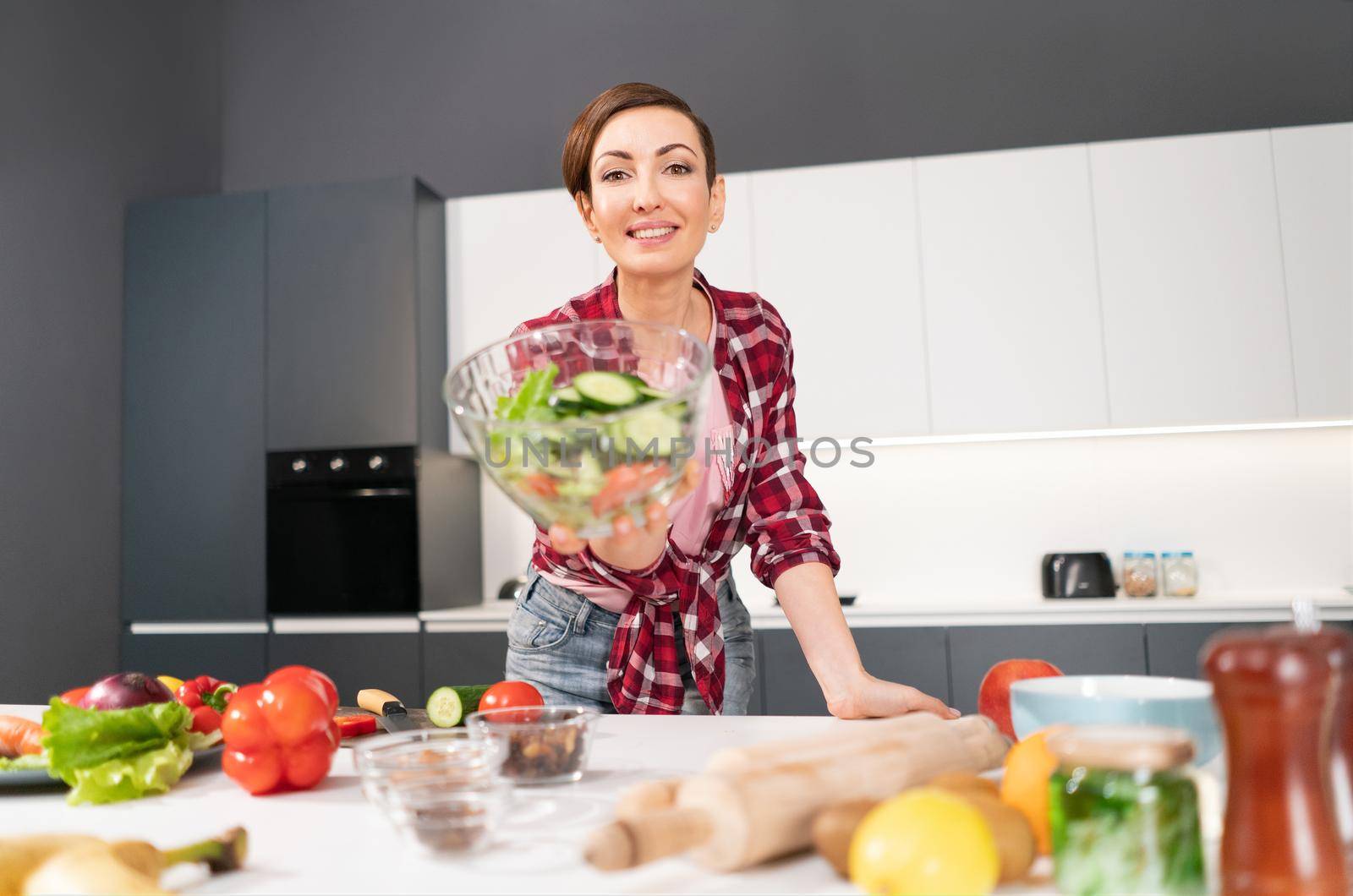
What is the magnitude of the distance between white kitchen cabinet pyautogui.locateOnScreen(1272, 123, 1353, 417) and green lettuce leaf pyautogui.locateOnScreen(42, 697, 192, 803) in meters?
3.18

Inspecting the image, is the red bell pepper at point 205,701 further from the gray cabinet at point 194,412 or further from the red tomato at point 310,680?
the gray cabinet at point 194,412

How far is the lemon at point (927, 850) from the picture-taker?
1.81 feet

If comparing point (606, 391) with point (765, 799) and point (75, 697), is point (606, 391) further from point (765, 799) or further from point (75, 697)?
point (75, 697)

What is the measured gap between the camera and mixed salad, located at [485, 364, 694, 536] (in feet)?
2.53

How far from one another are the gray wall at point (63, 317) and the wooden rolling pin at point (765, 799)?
10.3ft

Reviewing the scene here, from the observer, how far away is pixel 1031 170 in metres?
3.23

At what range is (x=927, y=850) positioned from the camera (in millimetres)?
552

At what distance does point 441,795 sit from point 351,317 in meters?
2.91

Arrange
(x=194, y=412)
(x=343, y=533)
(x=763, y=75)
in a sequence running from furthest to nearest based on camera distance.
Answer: (x=763, y=75) < (x=194, y=412) < (x=343, y=533)

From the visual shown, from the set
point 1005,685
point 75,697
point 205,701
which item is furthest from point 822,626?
point 75,697

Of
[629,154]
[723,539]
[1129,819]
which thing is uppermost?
[629,154]

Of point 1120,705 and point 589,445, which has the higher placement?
point 589,445

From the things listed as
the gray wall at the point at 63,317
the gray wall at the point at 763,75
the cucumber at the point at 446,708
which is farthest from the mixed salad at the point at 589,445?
the gray wall at the point at 763,75

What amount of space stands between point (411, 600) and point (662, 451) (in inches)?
102
